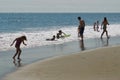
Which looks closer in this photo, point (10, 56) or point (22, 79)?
point (22, 79)

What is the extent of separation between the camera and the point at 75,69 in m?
11.9

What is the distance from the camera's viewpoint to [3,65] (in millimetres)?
13695

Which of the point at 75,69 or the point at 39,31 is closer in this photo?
the point at 75,69

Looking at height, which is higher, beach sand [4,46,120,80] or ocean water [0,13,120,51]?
ocean water [0,13,120,51]

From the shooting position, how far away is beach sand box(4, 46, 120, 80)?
10852 mm

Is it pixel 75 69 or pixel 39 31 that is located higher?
pixel 39 31

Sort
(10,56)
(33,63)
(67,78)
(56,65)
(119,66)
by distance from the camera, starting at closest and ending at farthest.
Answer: (67,78) < (119,66) < (56,65) < (33,63) < (10,56)

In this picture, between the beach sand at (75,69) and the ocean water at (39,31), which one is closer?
the beach sand at (75,69)

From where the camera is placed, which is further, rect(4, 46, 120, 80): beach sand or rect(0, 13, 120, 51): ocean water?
rect(0, 13, 120, 51): ocean water

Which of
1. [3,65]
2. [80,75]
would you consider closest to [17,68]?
[3,65]

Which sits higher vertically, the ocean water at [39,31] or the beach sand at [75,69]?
the ocean water at [39,31]

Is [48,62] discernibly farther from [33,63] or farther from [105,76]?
[105,76]

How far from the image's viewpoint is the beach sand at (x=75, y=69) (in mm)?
10852

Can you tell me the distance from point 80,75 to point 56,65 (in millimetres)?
2004
